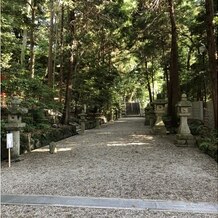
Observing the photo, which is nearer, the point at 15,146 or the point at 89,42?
the point at 15,146

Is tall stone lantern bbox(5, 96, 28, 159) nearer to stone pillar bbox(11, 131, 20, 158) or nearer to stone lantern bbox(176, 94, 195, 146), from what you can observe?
stone pillar bbox(11, 131, 20, 158)

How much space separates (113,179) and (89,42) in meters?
13.7

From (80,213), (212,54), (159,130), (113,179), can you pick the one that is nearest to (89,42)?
(159,130)

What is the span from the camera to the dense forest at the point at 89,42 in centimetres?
1045

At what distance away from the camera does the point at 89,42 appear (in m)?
18.2

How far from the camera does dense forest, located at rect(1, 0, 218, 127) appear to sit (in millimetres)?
10453

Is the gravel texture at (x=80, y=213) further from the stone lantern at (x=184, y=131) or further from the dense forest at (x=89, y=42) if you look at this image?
the stone lantern at (x=184, y=131)

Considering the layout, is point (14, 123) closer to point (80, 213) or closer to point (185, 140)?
point (80, 213)

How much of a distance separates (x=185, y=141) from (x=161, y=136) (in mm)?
2806

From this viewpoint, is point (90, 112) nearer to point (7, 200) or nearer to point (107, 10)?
point (107, 10)

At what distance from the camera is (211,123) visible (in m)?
12.8

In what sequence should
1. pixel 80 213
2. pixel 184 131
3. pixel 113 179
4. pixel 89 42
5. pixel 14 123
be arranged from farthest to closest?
pixel 89 42 → pixel 184 131 → pixel 14 123 → pixel 113 179 → pixel 80 213

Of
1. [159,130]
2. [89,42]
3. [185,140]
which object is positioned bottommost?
[185,140]

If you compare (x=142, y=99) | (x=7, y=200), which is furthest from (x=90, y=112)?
(x=142, y=99)
